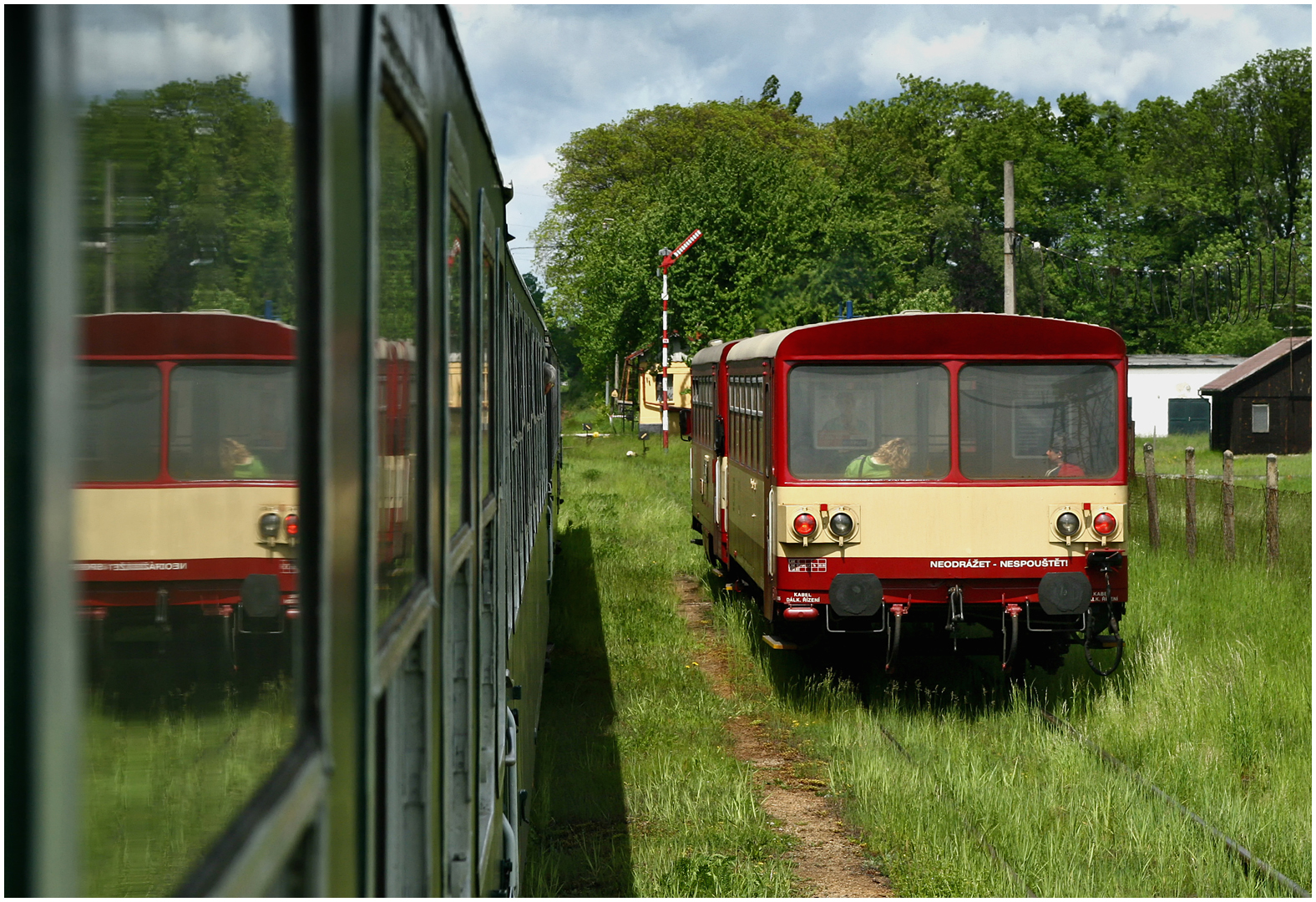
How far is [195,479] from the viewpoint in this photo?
1.24 metres

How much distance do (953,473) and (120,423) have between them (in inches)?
318

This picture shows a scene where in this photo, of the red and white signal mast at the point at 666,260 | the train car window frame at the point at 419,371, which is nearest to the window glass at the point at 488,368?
the train car window frame at the point at 419,371

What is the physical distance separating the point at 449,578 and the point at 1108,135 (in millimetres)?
69110

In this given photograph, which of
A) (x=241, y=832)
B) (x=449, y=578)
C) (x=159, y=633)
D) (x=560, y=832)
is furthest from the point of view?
(x=560, y=832)

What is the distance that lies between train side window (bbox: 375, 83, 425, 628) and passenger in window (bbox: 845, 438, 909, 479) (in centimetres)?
711

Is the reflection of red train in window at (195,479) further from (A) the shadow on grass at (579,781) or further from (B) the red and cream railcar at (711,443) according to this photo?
(B) the red and cream railcar at (711,443)

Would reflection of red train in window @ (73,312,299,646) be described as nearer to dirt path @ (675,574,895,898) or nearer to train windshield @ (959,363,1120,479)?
dirt path @ (675,574,895,898)

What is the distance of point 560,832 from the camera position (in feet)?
21.6

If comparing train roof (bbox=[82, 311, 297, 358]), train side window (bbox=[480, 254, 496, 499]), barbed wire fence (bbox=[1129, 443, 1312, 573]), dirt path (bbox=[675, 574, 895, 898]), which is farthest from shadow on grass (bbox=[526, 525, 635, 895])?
barbed wire fence (bbox=[1129, 443, 1312, 573])

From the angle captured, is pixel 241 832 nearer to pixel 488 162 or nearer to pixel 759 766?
pixel 488 162

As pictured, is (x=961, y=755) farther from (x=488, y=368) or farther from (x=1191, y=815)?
(x=488, y=368)

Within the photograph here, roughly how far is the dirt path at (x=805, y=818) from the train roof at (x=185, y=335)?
A: 5109 millimetres

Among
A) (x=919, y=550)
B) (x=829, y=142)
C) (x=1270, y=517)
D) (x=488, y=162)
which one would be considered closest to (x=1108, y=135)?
(x=829, y=142)

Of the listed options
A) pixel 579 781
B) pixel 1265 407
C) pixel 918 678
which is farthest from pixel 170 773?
pixel 1265 407
